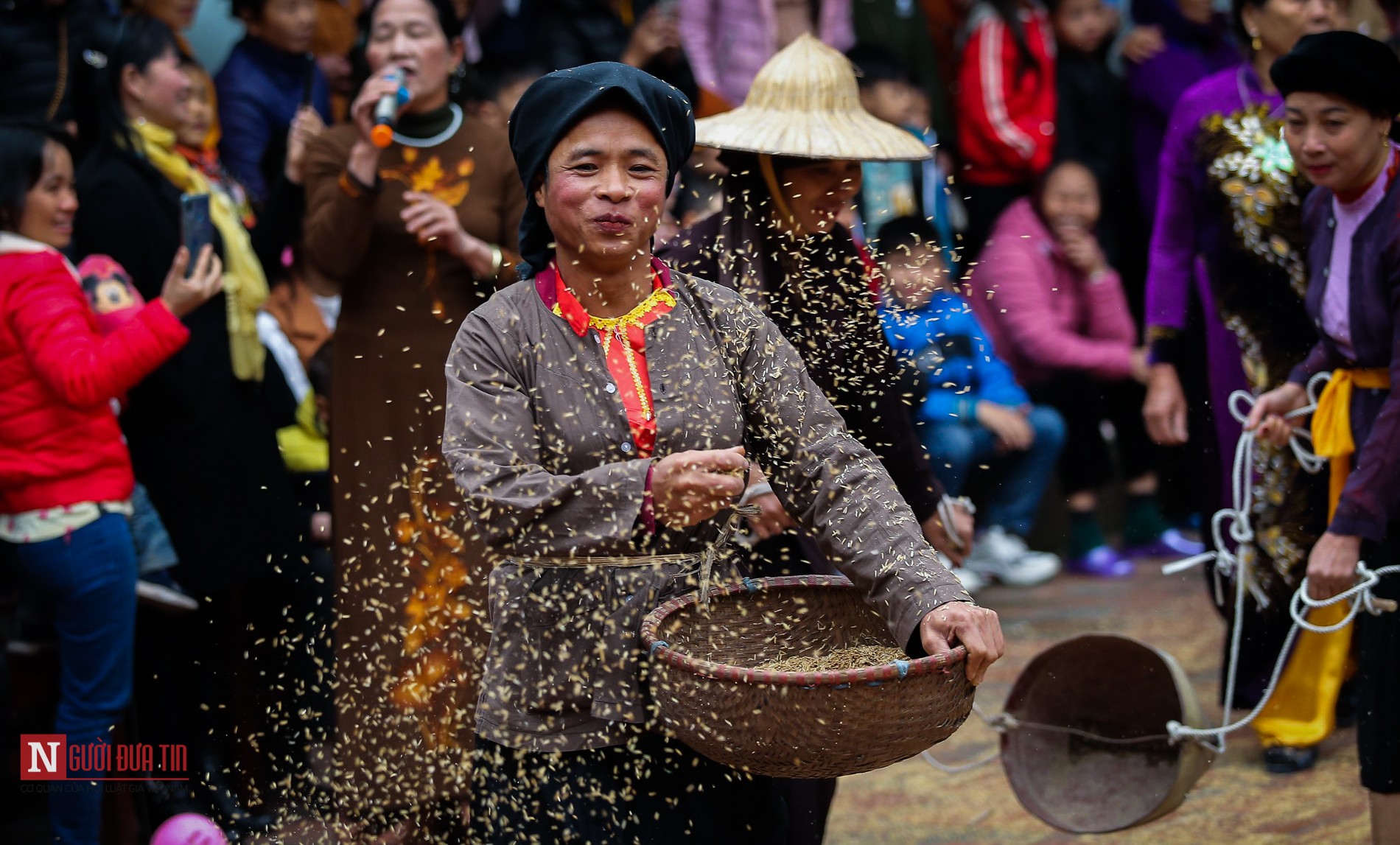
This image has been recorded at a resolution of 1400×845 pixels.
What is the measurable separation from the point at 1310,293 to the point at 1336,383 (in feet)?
0.82

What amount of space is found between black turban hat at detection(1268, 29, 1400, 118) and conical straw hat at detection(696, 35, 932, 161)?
0.94m

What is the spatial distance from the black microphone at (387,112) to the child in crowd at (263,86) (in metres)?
1.80

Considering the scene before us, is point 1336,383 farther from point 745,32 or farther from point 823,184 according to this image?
point 745,32

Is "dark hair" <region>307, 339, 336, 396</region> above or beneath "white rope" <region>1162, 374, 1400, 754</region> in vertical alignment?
above

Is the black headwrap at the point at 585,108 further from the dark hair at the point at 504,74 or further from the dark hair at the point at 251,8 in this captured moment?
the dark hair at the point at 251,8

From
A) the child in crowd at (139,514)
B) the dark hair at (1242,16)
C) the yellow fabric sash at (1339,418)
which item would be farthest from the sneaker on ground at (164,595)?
the dark hair at (1242,16)

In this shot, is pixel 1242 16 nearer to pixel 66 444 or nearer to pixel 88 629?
pixel 66 444

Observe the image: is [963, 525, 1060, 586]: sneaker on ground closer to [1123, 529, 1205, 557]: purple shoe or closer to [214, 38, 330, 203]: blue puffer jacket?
[1123, 529, 1205, 557]: purple shoe

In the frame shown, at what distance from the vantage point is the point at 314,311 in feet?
19.2

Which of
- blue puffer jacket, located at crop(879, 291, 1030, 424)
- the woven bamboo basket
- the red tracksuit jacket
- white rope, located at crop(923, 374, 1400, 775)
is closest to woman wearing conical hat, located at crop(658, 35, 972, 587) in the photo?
white rope, located at crop(923, 374, 1400, 775)

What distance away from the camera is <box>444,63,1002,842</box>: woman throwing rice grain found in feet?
8.55

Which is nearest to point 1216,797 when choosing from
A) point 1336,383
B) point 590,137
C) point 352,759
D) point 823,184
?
point 1336,383

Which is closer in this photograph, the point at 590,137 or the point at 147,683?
the point at 590,137

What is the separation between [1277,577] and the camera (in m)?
4.66
